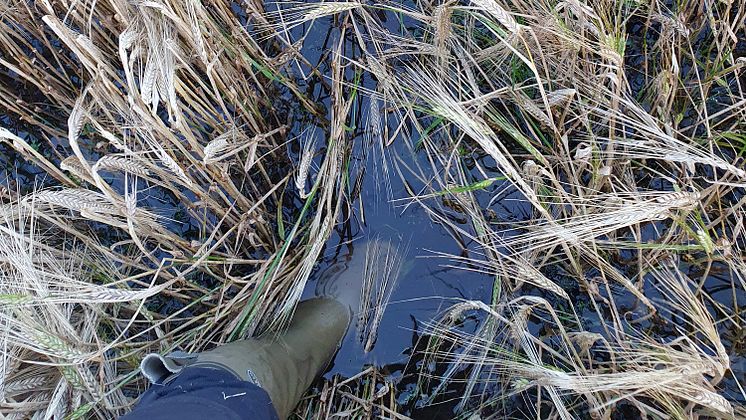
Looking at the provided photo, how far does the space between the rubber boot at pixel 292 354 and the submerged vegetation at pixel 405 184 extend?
Answer: 0.08m

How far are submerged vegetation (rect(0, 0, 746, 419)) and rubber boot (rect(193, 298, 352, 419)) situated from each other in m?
0.08

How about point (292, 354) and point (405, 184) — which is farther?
point (405, 184)

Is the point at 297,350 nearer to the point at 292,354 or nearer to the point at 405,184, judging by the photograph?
the point at 292,354

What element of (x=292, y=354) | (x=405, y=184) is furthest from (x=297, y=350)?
(x=405, y=184)

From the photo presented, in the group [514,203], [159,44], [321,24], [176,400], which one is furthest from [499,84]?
[176,400]

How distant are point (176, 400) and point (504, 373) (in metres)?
0.81

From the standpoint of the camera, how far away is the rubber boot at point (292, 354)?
1348mm

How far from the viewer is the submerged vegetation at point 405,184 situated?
4.36 ft

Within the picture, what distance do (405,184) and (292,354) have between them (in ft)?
1.89

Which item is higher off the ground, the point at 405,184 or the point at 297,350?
the point at 405,184

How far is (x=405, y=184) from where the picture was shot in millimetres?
1683

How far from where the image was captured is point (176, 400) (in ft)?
3.50

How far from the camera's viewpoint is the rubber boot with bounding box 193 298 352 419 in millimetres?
1348

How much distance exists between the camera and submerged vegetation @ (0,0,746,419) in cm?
133
